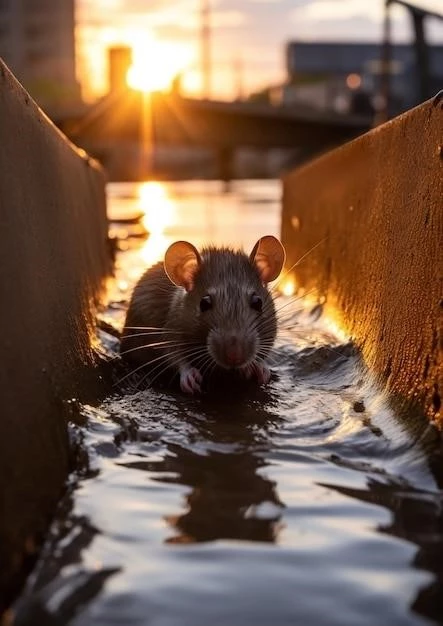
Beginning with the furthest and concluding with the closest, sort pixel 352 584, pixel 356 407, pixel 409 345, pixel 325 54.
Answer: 1. pixel 325 54
2. pixel 356 407
3. pixel 409 345
4. pixel 352 584

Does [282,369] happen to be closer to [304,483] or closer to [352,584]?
[304,483]

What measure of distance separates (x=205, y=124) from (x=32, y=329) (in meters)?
43.4

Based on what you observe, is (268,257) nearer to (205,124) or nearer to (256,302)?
(256,302)

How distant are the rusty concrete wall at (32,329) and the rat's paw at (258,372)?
0.80 m

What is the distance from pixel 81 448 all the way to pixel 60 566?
102 cm

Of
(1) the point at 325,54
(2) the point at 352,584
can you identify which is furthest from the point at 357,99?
(2) the point at 352,584

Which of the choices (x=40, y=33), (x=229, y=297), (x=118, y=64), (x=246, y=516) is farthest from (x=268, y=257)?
(x=40, y=33)

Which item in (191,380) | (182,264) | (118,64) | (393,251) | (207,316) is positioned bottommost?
(191,380)

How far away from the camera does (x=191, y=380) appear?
16.6 feet

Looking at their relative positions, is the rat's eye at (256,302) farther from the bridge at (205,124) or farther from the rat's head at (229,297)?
the bridge at (205,124)

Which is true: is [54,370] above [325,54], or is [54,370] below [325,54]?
below

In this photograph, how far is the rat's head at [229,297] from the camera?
489 centimetres

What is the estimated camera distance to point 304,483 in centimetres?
337

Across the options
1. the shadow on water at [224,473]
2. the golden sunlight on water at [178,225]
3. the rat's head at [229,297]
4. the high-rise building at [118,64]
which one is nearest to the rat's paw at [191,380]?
the rat's head at [229,297]
